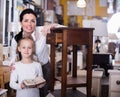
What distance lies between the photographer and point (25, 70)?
182cm

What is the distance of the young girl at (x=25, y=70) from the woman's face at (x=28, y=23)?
0.10m

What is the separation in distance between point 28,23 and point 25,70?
1.17 feet

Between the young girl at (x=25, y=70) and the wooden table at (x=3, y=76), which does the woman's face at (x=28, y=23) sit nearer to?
the young girl at (x=25, y=70)

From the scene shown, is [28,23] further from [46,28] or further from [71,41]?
[71,41]

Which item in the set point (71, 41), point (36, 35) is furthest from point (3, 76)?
point (71, 41)

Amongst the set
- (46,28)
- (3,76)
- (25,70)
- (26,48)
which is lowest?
(3,76)

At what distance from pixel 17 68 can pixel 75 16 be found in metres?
6.71

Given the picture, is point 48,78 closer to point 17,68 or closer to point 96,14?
point 17,68

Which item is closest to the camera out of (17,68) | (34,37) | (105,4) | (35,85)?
(35,85)

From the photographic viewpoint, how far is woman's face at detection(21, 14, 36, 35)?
6.29 ft

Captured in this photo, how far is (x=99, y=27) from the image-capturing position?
3154 mm

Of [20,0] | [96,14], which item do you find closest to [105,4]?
[96,14]

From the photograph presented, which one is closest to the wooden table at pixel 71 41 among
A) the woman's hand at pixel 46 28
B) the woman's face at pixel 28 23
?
the woman's hand at pixel 46 28

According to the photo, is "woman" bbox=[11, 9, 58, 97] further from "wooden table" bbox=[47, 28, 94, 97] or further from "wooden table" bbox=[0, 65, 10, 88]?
"wooden table" bbox=[0, 65, 10, 88]
